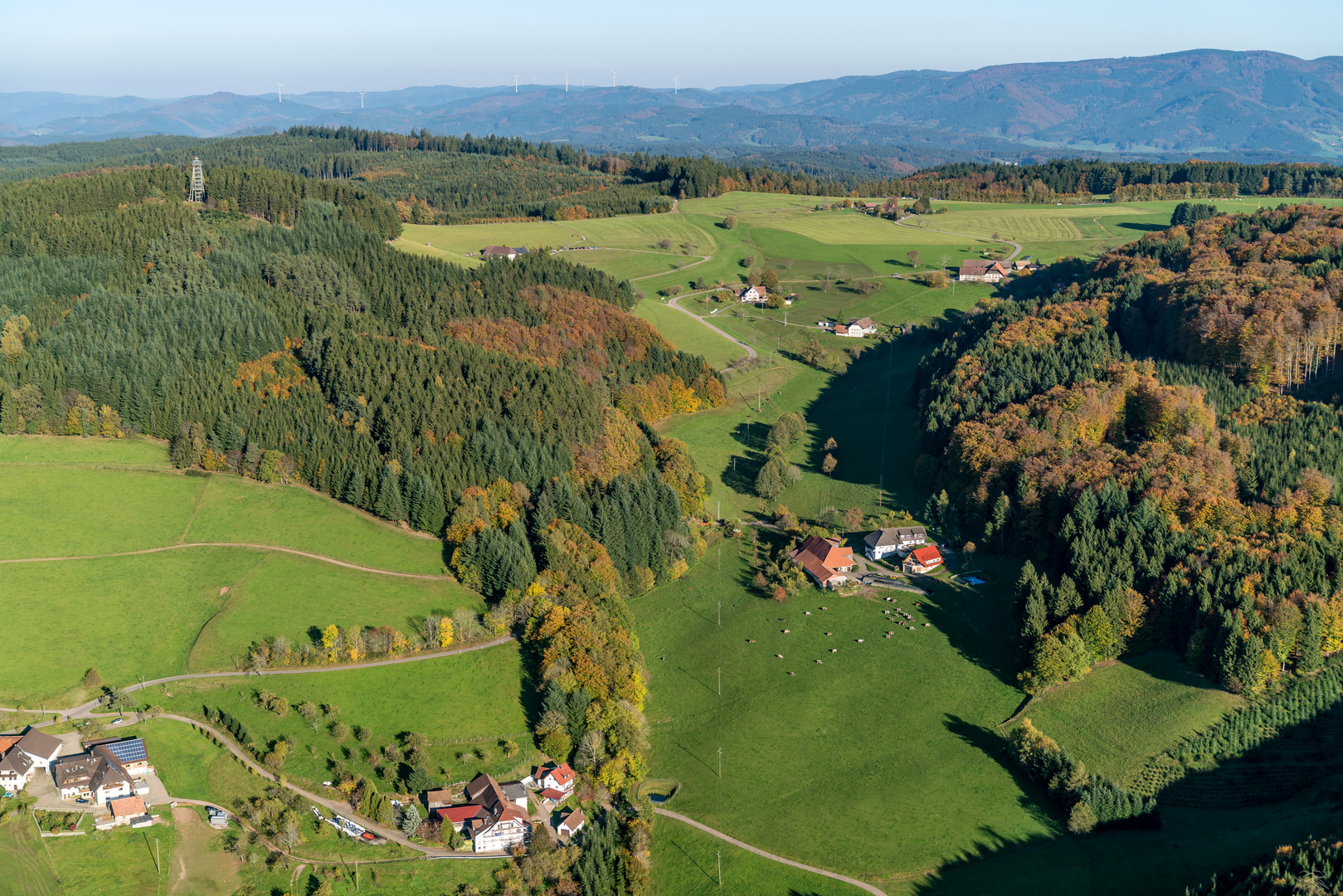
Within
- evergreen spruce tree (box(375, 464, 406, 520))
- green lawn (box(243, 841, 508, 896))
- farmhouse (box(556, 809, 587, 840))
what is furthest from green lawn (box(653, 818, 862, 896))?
evergreen spruce tree (box(375, 464, 406, 520))

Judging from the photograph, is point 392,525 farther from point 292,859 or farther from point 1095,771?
point 1095,771

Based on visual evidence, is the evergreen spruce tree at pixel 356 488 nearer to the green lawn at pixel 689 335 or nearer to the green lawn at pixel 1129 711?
the green lawn at pixel 689 335

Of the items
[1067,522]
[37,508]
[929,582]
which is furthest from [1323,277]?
[37,508]

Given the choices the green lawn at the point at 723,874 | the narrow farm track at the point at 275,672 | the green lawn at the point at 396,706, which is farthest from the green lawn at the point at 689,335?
the green lawn at the point at 723,874

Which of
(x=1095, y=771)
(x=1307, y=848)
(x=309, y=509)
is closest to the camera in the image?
(x=1307, y=848)

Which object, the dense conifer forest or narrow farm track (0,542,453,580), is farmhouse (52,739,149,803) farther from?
narrow farm track (0,542,453,580)
